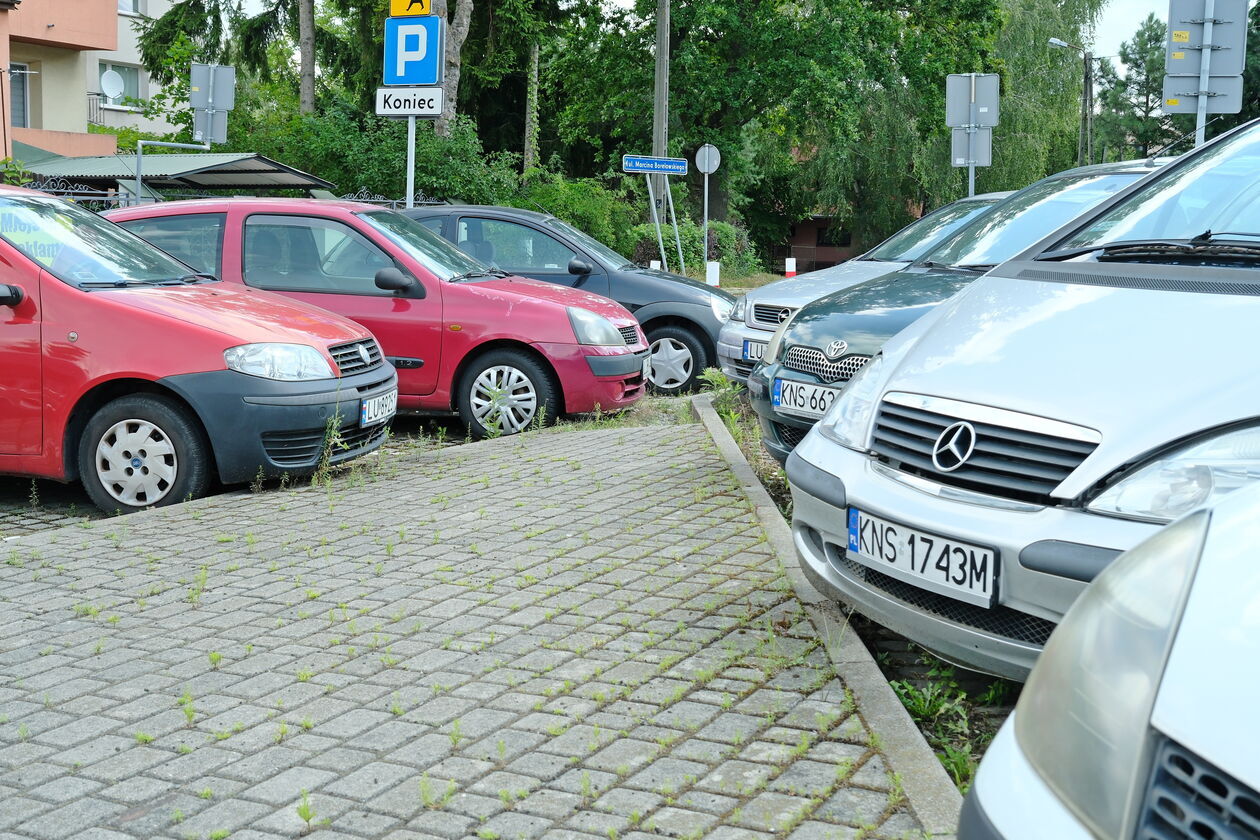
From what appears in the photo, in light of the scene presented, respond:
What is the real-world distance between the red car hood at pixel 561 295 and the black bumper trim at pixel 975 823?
25.0 feet

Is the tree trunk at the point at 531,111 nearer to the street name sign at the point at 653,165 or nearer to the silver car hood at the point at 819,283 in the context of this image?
the street name sign at the point at 653,165

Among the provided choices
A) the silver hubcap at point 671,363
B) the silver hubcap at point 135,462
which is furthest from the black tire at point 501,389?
the silver hubcap at point 135,462

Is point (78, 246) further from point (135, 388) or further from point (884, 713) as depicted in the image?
point (884, 713)

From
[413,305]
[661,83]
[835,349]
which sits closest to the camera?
[835,349]

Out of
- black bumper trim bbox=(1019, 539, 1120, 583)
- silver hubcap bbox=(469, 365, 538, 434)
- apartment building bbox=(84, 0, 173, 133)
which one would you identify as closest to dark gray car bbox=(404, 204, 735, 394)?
silver hubcap bbox=(469, 365, 538, 434)

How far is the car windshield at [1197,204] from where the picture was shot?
417cm

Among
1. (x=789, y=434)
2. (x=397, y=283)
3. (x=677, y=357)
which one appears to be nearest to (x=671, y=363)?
(x=677, y=357)

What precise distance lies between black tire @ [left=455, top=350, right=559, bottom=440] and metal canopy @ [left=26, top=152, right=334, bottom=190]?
1230cm

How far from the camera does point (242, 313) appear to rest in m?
6.96

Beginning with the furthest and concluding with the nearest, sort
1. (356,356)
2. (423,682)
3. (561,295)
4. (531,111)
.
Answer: (531,111)
(561,295)
(356,356)
(423,682)

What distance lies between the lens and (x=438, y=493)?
6.84 metres

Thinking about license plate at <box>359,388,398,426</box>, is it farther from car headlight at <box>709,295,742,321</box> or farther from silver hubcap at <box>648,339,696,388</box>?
car headlight at <box>709,295,742,321</box>

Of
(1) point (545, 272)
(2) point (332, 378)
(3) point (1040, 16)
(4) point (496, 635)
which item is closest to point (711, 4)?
(3) point (1040, 16)

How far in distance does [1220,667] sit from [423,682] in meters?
2.90
